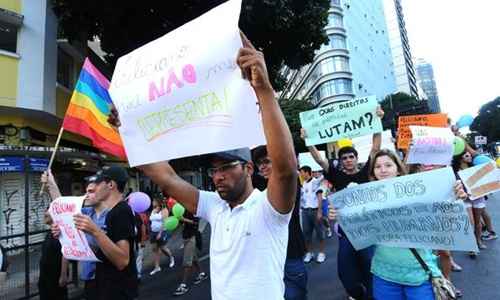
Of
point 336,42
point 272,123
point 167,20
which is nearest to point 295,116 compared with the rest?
point 336,42

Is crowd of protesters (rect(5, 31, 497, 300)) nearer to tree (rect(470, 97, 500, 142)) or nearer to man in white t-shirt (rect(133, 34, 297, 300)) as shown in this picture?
man in white t-shirt (rect(133, 34, 297, 300))

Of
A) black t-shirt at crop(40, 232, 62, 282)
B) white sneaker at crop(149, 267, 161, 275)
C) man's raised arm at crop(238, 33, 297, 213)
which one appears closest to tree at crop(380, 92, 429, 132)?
white sneaker at crop(149, 267, 161, 275)

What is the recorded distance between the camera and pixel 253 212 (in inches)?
74.5

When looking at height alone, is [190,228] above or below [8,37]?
below

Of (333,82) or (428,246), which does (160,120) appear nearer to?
(428,246)

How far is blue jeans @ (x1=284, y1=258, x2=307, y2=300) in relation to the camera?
11.0 ft

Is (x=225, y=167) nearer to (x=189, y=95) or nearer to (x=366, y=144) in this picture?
(x=189, y=95)

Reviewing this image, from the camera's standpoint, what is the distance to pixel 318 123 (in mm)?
5570

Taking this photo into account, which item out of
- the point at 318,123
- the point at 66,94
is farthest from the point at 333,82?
the point at 318,123

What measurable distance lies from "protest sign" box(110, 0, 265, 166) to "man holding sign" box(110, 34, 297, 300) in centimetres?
9

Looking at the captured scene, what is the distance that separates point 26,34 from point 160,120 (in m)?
10.5

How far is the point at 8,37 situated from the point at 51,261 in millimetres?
9229

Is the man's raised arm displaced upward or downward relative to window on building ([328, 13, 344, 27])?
downward

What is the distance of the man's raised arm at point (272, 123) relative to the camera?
66.2 inches
